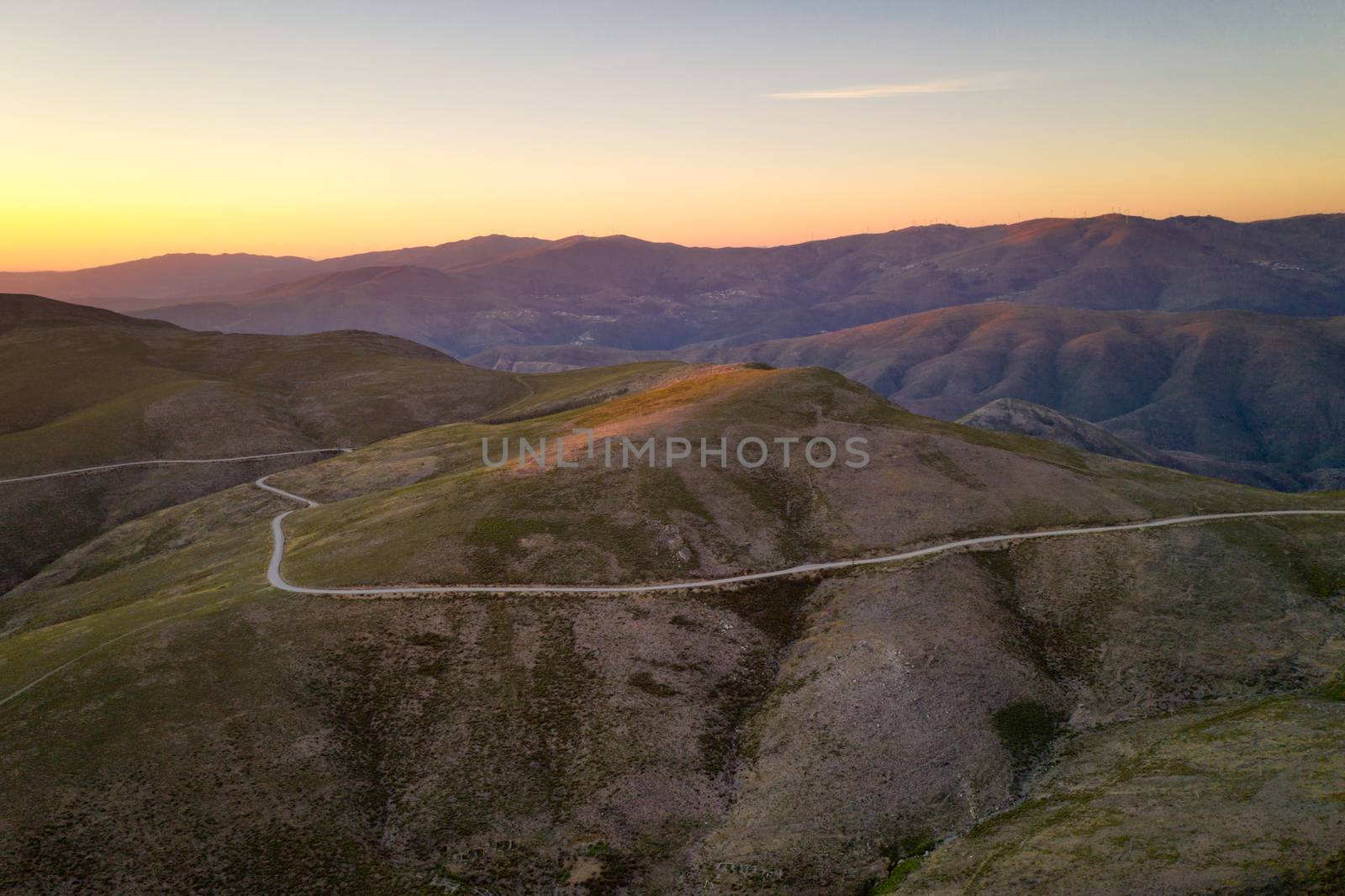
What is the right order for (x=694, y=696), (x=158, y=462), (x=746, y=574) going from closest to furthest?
(x=694, y=696) → (x=746, y=574) → (x=158, y=462)

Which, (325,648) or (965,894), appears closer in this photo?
(965,894)

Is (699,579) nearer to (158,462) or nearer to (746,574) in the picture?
(746,574)

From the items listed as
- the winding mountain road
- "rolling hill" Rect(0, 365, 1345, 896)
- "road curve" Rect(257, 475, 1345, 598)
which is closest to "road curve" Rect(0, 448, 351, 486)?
"rolling hill" Rect(0, 365, 1345, 896)

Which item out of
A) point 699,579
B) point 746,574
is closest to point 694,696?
point 699,579

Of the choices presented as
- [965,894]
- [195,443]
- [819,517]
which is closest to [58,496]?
[195,443]

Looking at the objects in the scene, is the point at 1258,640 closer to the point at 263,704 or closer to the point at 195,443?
the point at 263,704
